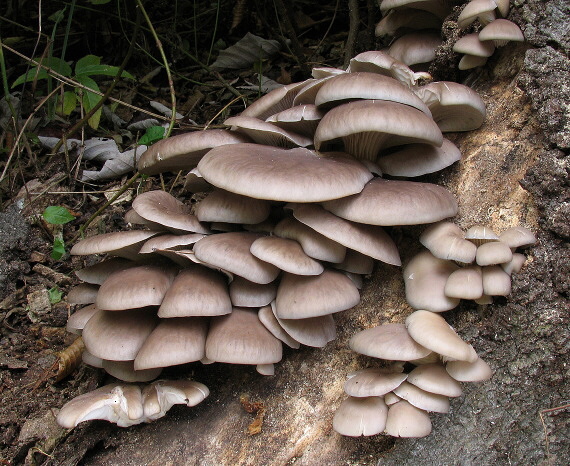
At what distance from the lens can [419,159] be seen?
2.32 meters

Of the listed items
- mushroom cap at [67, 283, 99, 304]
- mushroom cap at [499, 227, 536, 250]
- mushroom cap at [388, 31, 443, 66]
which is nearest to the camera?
mushroom cap at [499, 227, 536, 250]

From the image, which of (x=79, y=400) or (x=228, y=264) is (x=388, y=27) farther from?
(x=79, y=400)

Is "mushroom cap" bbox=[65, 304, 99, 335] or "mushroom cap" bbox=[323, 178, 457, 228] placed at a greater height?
"mushroom cap" bbox=[323, 178, 457, 228]

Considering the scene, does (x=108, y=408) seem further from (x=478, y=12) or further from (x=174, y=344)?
(x=478, y=12)

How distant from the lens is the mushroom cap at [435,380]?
188cm

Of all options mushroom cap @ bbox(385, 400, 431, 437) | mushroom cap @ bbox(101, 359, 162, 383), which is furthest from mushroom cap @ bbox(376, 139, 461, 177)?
mushroom cap @ bbox(101, 359, 162, 383)

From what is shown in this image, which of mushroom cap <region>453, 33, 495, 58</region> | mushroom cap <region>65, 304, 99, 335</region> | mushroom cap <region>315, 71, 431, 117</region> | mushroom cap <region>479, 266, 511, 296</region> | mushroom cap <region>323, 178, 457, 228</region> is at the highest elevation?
mushroom cap <region>453, 33, 495, 58</region>

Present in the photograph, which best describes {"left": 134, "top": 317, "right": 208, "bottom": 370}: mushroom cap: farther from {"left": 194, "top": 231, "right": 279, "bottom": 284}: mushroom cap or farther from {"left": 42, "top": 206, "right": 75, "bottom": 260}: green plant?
{"left": 42, "top": 206, "right": 75, "bottom": 260}: green plant

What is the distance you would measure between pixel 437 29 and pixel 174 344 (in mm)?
2527

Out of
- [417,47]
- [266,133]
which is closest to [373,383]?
[266,133]

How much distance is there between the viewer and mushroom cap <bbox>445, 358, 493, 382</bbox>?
1.86 m

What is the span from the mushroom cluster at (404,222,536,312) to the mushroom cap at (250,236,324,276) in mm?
477

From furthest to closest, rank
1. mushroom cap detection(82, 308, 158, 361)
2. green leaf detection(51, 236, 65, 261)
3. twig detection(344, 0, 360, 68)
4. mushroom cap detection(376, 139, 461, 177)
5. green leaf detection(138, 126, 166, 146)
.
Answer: twig detection(344, 0, 360, 68) < green leaf detection(138, 126, 166, 146) < green leaf detection(51, 236, 65, 261) < mushroom cap detection(376, 139, 461, 177) < mushroom cap detection(82, 308, 158, 361)

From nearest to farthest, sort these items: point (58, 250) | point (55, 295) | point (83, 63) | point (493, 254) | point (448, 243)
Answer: point (493, 254) < point (448, 243) < point (55, 295) < point (58, 250) < point (83, 63)
